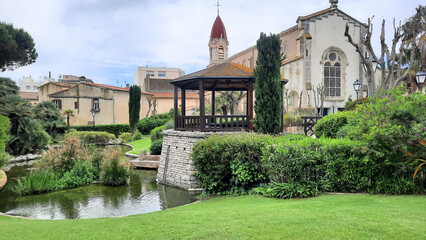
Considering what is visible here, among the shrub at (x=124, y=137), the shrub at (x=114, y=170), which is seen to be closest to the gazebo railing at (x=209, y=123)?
the shrub at (x=114, y=170)

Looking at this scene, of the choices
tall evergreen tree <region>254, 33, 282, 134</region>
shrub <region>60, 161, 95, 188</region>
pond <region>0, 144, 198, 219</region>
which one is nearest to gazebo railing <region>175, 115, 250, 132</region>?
tall evergreen tree <region>254, 33, 282, 134</region>

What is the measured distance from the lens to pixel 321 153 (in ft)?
24.4

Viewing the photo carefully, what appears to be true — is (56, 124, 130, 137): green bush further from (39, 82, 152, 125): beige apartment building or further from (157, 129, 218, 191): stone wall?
(157, 129, 218, 191): stone wall

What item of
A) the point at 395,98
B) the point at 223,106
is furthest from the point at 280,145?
the point at 223,106

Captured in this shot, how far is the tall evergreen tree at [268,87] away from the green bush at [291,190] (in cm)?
466

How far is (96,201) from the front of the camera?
10.7 m

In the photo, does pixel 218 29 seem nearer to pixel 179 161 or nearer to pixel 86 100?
pixel 86 100

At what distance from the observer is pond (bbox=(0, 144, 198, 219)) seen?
30.6ft

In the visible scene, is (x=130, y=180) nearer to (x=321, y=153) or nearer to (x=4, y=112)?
(x=321, y=153)

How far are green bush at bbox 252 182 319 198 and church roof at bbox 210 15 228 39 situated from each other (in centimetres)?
3996

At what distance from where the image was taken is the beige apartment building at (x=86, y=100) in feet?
117

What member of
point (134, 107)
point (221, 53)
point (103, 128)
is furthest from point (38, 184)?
point (221, 53)

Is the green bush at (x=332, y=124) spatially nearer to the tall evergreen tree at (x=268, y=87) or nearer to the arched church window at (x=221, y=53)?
the tall evergreen tree at (x=268, y=87)

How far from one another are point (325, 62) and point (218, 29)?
20521 millimetres
